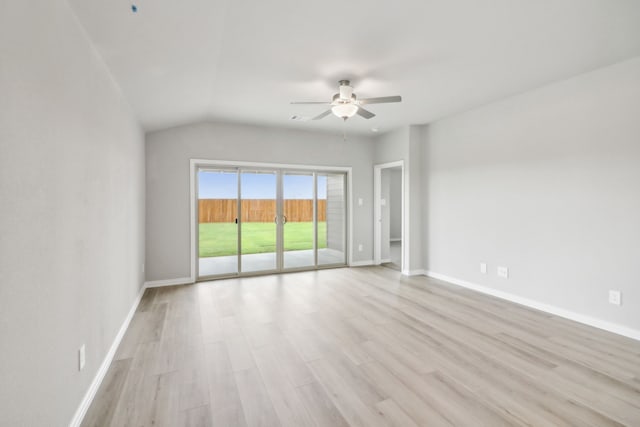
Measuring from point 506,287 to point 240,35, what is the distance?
14.4 feet

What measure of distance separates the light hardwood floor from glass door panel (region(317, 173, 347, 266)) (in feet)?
7.28

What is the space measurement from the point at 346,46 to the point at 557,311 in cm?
379

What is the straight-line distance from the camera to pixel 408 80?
3398 millimetres

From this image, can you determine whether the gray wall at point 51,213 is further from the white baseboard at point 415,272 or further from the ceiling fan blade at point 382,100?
the white baseboard at point 415,272

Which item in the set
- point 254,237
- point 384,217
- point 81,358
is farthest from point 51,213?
point 384,217

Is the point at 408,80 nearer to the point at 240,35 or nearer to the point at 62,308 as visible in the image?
the point at 240,35

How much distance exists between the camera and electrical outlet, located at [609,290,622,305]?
3047 millimetres

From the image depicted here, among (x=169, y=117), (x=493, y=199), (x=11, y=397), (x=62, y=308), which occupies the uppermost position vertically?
(x=169, y=117)

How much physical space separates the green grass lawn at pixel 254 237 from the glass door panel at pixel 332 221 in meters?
0.05

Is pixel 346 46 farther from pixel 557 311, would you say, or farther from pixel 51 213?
pixel 557 311

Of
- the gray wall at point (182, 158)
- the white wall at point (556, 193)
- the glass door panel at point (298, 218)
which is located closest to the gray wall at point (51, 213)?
the gray wall at point (182, 158)

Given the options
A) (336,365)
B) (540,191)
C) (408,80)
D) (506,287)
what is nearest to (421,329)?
(336,365)

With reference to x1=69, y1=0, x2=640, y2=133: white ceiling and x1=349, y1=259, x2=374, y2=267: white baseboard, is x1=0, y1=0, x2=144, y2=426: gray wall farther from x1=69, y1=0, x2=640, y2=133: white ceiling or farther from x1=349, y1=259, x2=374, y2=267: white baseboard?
x1=349, y1=259, x2=374, y2=267: white baseboard

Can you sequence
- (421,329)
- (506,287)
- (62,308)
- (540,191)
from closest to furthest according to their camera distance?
(62,308) → (421,329) → (540,191) → (506,287)
